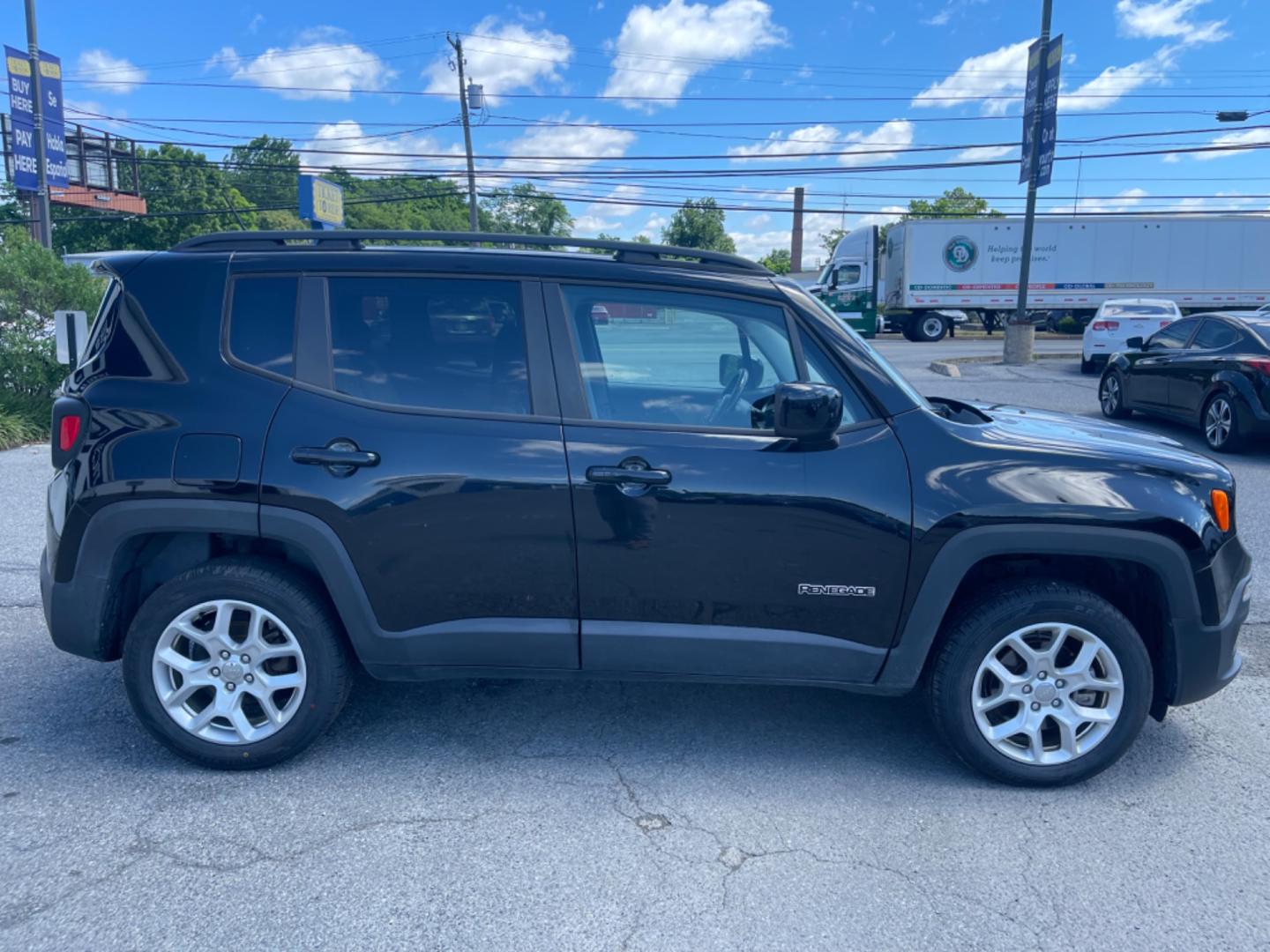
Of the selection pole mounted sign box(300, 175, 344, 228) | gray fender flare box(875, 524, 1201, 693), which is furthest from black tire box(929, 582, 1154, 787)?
pole mounted sign box(300, 175, 344, 228)

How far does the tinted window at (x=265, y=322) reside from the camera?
3465mm

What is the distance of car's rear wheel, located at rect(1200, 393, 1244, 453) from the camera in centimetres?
984

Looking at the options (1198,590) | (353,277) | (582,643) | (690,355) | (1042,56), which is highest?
(1042,56)

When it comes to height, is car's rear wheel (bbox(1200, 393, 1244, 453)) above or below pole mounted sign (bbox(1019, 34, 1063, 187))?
below

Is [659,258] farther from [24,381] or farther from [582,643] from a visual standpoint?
[24,381]

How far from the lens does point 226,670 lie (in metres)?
3.46

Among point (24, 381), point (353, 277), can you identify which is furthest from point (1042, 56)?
point (353, 277)

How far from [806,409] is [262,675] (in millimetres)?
2160

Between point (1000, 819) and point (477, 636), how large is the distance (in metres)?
1.92

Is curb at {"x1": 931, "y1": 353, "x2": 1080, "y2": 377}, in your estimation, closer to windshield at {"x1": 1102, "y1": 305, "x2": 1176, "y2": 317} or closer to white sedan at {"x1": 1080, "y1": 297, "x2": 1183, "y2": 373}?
white sedan at {"x1": 1080, "y1": 297, "x2": 1183, "y2": 373}

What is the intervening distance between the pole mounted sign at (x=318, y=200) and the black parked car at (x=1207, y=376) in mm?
12914

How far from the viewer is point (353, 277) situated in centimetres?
352

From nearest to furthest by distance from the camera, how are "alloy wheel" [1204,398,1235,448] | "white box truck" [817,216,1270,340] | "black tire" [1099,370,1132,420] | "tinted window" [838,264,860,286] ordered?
1. "alloy wheel" [1204,398,1235,448]
2. "black tire" [1099,370,1132,420]
3. "white box truck" [817,216,1270,340]
4. "tinted window" [838,264,860,286]

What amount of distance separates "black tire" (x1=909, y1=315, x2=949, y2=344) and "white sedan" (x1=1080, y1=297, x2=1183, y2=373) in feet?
41.6
